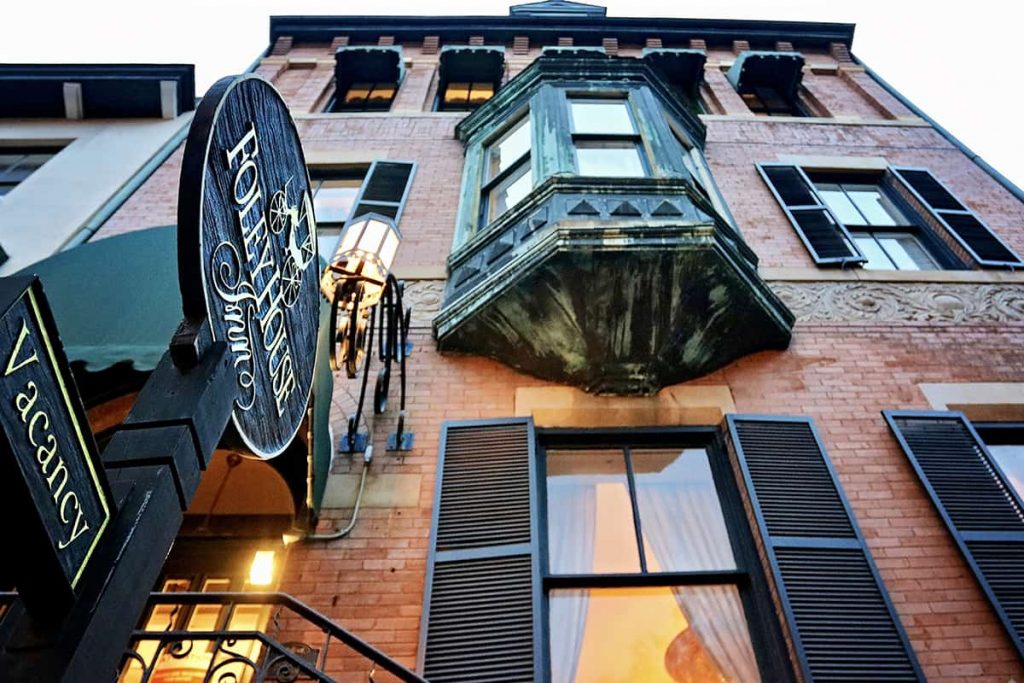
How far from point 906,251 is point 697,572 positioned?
5637 mm

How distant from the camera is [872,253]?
24.8ft

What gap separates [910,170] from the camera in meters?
8.79

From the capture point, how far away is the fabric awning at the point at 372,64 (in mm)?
11968

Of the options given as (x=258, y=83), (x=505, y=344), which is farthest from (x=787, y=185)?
(x=258, y=83)

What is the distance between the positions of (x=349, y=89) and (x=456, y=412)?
8858 millimetres

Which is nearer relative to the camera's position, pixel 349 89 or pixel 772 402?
pixel 772 402

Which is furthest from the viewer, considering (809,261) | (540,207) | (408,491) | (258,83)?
(809,261)

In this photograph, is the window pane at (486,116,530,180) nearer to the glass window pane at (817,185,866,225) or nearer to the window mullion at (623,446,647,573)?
the glass window pane at (817,185,866,225)

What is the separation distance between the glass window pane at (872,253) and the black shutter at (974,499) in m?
2.61

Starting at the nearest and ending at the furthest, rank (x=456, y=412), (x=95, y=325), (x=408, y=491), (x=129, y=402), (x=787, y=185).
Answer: (x=95, y=325) → (x=129, y=402) → (x=408, y=491) → (x=456, y=412) → (x=787, y=185)

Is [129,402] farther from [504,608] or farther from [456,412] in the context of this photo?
[504,608]

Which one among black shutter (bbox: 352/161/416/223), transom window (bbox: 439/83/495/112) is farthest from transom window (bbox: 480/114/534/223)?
transom window (bbox: 439/83/495/112)

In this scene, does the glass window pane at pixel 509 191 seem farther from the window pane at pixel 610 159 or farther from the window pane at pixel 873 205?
the window pane at pixel 873 205

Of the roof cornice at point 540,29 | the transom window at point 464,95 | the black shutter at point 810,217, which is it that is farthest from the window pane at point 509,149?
the roof cornice at point 540,29
